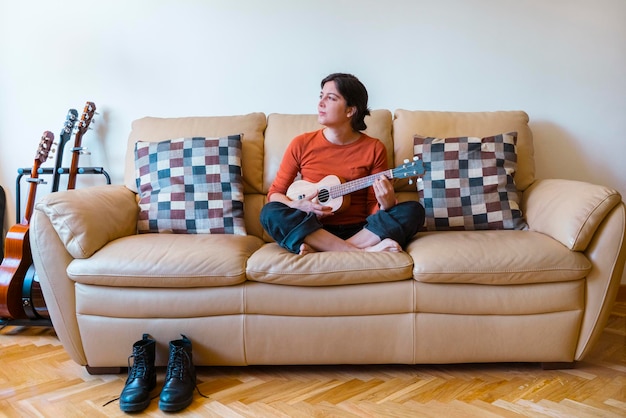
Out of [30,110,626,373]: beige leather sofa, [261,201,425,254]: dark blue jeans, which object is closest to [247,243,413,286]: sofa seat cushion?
[30,110,626,373]: beige leather sofa

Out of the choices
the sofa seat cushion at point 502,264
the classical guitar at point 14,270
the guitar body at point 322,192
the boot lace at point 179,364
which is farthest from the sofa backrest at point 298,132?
the boot lace at point 179,364

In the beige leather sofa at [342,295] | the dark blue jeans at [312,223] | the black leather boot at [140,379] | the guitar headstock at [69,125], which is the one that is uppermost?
the guitar headstock at [69,125]

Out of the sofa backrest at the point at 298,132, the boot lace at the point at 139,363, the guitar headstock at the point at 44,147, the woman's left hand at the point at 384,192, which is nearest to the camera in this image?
the boot lace at the point at 139,363

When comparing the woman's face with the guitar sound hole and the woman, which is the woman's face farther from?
the guitar sound hole

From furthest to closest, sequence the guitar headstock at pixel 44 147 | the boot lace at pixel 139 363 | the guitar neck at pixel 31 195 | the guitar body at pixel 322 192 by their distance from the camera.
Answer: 1. the guitar headstock at pixel 44 147
2. the guitar neck at pixel 31 195
3. the guitar body at pixel 322 192
4. the boot lace at pixel 139 363

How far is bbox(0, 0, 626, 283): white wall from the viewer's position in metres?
2.56

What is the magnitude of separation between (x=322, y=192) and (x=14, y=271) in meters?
1.29

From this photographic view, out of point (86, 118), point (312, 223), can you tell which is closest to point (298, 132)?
point (312, 223)

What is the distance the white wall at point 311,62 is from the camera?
8.39 ft

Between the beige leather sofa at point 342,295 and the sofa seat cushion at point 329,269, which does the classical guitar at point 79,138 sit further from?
the sofa seat cushion at point 329,269

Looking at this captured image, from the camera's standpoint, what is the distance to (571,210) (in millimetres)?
1797

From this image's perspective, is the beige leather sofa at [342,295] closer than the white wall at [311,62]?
Yes

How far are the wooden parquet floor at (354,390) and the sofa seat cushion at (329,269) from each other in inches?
13.0

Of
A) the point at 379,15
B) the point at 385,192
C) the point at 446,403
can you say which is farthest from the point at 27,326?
the point at 379,15
